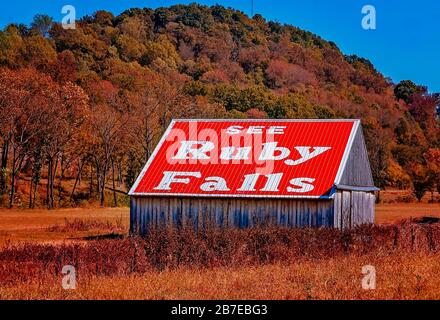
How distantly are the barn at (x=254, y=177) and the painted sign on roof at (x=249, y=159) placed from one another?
0.15ft

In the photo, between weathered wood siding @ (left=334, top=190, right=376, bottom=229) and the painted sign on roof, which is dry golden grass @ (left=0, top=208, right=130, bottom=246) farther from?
weathered wood siding @ (left=334, top=190, right=376, bottom=229)

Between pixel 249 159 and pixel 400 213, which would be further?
pixel 400 213

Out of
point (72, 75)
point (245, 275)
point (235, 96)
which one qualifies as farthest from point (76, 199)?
point (245, 275)

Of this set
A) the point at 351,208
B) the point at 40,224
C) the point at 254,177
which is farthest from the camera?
the point at 40,224

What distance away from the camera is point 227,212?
120ft

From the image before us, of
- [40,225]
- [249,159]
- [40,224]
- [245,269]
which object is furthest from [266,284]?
[40,224]

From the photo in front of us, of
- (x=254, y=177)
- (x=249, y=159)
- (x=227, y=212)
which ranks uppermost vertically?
(x=249, y=159)

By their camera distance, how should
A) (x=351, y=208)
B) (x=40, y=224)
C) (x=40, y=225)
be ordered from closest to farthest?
1. (x=351, y=208)
2. (x=40, y=225)
3. (x=40, y=224)

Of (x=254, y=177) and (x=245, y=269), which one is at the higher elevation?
(x=254, y=177)

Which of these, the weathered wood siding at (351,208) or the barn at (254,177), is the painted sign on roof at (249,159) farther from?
the weathered wood siding at (351,208)

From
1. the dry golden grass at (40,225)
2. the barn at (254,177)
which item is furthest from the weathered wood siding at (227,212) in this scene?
the dry golden grass at (40,225)

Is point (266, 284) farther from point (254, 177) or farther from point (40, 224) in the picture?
point (40, 224)

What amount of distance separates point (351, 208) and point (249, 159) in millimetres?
5757

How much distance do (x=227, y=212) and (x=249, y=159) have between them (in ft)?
11.5
